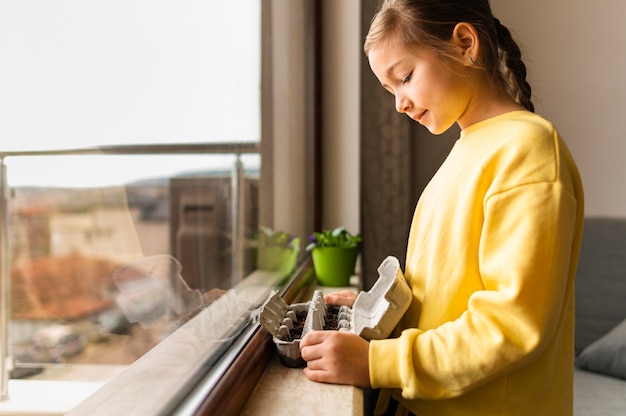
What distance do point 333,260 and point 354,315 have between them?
2.48 feet

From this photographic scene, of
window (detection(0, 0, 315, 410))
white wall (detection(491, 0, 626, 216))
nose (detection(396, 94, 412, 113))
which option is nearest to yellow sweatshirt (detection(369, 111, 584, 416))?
nose (detection(396, 94, 412, 113))

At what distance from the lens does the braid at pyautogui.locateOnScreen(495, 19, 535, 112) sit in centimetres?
92

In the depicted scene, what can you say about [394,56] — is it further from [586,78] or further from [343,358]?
[586,78]

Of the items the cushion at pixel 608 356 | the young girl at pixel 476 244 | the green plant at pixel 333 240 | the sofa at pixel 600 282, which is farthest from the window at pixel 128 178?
the sofa at pixel 600 282

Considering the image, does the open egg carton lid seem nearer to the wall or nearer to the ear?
the ear

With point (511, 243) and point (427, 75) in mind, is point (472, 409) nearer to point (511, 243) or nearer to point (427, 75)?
point (511, 243)

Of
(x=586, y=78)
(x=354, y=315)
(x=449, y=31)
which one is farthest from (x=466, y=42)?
(x=586, y=78)

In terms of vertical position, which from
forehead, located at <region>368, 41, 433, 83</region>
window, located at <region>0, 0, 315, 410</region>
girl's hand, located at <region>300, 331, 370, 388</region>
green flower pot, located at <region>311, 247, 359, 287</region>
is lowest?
green flower pot, located at <region>311, 247, 359, 287</region>

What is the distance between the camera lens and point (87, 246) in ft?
3.51

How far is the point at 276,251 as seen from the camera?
1510 millimetres

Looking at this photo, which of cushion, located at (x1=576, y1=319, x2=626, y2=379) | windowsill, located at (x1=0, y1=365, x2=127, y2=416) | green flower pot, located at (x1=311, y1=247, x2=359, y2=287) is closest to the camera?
windowsill, located at (x1=0, y1=365, x2=127, y2=416)

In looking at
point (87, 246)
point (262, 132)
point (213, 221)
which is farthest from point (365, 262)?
point (87, 246)

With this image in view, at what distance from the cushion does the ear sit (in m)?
1.49

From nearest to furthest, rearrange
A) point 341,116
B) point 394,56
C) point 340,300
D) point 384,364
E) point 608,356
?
point 384,364
point 394,56
point 340,300
point 608,356
point 341,116
